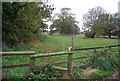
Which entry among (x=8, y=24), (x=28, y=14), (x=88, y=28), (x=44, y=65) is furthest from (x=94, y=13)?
(x=44, y=65)

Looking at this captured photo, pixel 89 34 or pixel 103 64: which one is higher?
pixel 89 34

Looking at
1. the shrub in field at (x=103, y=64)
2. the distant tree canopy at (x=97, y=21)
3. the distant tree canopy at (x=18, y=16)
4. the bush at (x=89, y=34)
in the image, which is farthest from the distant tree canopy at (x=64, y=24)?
the shrub in field at (x=103, y=64)

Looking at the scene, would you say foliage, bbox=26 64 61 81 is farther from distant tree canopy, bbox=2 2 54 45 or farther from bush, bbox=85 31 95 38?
bush, bbox=85 31 95 38

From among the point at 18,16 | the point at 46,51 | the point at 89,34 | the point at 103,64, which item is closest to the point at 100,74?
the point at 103,64

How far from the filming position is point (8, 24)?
15.1ft

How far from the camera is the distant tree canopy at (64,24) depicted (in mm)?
13782

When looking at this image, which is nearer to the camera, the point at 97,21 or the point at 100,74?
the point at 100,74

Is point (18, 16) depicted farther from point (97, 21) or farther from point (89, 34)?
point (89, 34)

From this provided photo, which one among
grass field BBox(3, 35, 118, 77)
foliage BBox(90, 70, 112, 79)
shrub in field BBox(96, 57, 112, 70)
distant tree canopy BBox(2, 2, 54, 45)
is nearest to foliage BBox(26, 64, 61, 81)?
grass field BBox(3, 35, 118, 77)

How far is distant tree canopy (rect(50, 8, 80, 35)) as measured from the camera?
45.2ft

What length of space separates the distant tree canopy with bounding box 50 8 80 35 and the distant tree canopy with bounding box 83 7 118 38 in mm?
2099

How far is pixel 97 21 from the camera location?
516 inches

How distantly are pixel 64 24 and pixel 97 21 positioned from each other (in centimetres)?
438

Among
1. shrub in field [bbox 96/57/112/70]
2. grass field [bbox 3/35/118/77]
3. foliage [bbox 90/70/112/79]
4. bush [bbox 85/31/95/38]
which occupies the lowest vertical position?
foliage [bbox 90/70/112/79]
